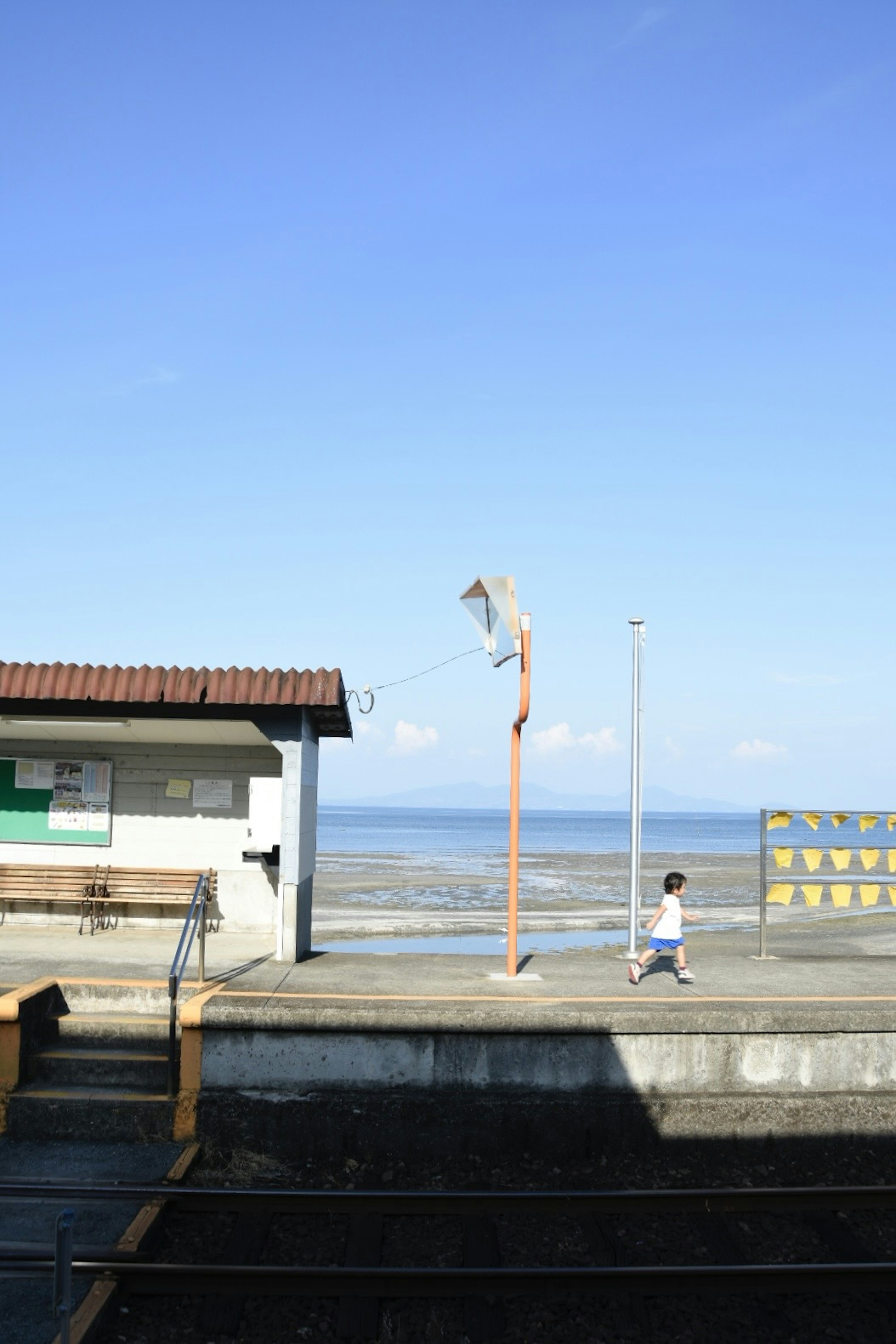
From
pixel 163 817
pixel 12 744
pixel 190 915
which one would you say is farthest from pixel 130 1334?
pixel 12 744

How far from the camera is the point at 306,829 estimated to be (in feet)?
37.3

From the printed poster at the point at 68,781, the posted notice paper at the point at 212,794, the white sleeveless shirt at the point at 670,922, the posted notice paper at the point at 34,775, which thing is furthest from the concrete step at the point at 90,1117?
the posted notice paper at the point at 34,775

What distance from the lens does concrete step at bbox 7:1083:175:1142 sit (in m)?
7.85

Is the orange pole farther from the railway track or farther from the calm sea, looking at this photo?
the calm sea

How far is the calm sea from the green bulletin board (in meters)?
23.9

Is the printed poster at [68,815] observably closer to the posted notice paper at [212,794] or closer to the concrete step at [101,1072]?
the posted notice paper at [212,794]

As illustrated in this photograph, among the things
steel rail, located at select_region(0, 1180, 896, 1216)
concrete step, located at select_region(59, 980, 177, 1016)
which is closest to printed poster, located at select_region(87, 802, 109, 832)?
concrete step, located at select_region(59, 980, 177, 1016)

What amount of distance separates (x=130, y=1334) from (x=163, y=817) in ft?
26.0

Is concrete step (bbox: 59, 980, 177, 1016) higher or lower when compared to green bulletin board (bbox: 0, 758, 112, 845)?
lower

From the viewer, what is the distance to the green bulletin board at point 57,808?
13.0 meters

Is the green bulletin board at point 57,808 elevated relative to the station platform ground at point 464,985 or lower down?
elevated

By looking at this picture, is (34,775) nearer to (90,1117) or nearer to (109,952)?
(109,952)

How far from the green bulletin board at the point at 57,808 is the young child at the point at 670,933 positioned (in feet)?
21.9

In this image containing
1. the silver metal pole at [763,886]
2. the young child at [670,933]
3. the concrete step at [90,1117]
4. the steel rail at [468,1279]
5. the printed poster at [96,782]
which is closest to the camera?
the steel rail at [468,1279]
